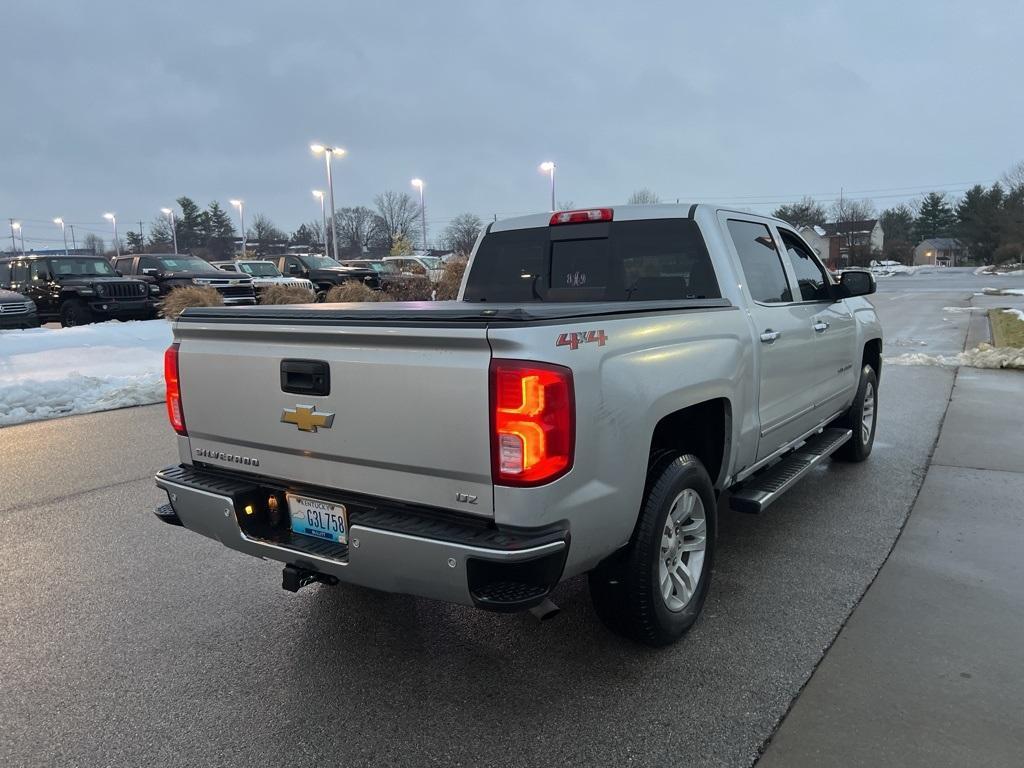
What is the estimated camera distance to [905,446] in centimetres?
684

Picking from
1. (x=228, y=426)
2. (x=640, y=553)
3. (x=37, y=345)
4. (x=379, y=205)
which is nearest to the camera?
(x=640, y=553)

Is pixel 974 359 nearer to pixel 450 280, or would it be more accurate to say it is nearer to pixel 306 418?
pixel 306 418

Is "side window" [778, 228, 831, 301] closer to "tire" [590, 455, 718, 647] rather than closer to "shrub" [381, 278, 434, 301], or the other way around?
"tire" [590, 455, 718, 647]

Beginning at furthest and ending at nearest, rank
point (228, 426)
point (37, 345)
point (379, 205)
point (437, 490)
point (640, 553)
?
point (379, 205) < point (37, 345) < point (228, 426) < point (640, 553) < point (437, 490)

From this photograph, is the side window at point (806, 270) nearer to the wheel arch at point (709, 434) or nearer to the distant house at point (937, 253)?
the wheel arch at point (709, 434)

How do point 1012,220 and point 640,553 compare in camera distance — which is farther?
point 1012,220

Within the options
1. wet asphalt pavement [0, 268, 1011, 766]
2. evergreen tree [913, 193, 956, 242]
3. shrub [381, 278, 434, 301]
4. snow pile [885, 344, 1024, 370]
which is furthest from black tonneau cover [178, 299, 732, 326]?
evergreen tree [913, 193, 956, 242]

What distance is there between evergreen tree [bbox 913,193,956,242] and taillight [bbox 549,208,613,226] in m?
139

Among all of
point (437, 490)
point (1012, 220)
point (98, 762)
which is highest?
point (1012, 220)

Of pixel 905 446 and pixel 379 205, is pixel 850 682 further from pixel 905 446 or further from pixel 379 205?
pixel 379 205

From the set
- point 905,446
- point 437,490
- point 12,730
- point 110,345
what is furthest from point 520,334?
point 110,345

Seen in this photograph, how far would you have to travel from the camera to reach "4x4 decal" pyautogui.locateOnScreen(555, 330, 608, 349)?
2553 mm

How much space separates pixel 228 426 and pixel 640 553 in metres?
1.85

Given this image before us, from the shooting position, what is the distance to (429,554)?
2559mm
